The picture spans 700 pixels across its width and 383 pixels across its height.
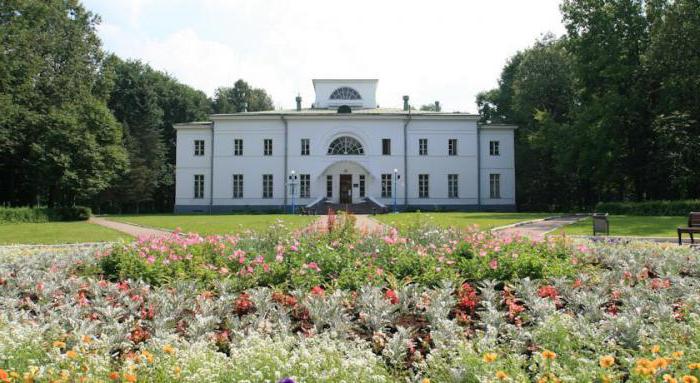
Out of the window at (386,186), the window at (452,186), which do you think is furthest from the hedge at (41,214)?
the window at (452,186)

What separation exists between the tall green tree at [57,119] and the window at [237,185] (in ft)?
26.3

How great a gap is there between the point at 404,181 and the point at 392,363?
Result: 3698cm

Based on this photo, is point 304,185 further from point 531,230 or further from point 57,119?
point 531,230

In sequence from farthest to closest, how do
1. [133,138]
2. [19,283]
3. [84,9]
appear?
[133,138] < [84,9] < [19,283]

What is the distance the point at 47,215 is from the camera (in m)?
→ 31.0

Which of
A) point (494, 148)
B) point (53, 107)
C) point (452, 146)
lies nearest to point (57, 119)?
point (53, 107)

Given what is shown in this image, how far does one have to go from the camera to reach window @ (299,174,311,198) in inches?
1608

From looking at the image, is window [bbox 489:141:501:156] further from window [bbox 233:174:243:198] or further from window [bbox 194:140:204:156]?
window [bbox 194:140:204:156]

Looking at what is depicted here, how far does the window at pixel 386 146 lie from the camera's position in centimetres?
4119

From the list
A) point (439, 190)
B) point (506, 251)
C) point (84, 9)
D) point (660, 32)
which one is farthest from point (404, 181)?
point (506, 251)

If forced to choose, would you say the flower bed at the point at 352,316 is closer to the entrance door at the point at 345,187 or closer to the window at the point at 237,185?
the entrance door at the point at 345,187

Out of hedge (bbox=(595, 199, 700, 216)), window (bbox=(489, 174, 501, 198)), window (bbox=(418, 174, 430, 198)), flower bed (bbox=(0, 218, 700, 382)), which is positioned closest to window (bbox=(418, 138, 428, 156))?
window (bbox=(418, 174, 430, 198))

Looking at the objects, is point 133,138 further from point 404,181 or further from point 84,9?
point 404,181

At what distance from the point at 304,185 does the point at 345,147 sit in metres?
4.26
